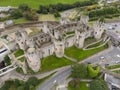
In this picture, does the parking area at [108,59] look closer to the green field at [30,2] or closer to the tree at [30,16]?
the tree at [30,16]

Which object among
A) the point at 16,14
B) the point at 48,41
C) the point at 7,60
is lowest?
the point at 7,60

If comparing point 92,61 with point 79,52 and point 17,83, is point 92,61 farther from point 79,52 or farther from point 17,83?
point 17,83

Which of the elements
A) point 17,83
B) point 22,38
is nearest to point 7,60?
point 22,38

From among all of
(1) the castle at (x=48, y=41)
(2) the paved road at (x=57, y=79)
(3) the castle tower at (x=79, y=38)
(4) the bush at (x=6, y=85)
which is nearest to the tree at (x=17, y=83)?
(4) the bush at (x=6, y=85)

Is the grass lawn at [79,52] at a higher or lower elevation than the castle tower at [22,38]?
lower

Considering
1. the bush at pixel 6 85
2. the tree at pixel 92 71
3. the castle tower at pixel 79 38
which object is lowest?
the bush at pixel 6 85

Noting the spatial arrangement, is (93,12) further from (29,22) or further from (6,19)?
(6,19)

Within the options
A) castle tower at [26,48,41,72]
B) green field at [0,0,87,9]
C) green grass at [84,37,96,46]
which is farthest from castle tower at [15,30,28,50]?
green field at [0,0,87,9]

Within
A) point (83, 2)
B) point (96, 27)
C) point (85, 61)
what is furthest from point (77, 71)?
point (83, 2)
